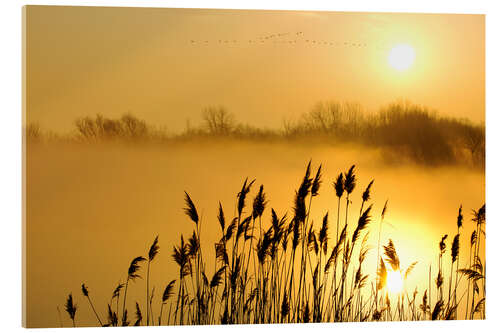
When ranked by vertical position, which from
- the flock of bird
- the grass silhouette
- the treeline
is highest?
the flock of bird

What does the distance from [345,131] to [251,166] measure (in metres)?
0.80

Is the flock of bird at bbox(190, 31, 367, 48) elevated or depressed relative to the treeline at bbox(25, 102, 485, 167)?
elevated

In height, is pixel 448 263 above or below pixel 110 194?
below

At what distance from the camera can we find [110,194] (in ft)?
20.4

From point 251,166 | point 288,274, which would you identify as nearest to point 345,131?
point 251,166

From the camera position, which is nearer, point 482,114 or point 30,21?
point 30,21

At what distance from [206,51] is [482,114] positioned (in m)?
2.30

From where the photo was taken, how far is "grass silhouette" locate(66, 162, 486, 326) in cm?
634

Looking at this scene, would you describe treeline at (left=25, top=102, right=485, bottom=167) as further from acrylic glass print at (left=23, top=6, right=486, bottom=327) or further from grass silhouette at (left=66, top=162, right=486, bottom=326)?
grass silhouette at (left=66, top=162, right=486, bottom=326)

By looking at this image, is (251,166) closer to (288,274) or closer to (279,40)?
(288,274)

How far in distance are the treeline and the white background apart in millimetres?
188

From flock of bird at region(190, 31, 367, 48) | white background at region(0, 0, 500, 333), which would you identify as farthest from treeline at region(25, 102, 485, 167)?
flock of bird at region(190, 31, 367, 48)
